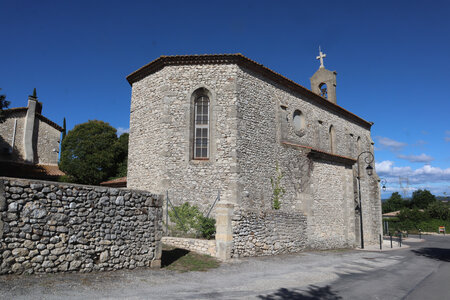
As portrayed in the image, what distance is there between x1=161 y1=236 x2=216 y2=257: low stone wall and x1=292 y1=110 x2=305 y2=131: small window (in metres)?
10.2

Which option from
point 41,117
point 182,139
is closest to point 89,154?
point 41,117

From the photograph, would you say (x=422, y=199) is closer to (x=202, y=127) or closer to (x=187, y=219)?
(x=202, y=127)

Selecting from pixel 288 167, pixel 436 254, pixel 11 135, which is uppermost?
pixel 11 135

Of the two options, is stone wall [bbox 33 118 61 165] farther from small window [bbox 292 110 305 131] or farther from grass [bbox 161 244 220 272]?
small window [bbox 292 110 305 131]

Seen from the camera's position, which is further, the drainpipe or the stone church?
the drainpipe

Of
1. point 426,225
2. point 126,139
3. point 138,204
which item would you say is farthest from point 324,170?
point 426,225

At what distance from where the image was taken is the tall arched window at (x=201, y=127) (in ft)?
46.5

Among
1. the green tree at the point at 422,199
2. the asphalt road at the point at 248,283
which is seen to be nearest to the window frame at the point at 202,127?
the asphalt road at the point at 248,283

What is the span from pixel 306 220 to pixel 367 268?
396cm

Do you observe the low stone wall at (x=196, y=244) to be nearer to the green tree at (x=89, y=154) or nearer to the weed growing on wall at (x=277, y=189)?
the weed growing on wall at (x=277, y=189)

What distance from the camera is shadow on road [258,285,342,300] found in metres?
6.21

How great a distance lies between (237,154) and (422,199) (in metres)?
69.9

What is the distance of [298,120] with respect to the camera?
18.6 metres

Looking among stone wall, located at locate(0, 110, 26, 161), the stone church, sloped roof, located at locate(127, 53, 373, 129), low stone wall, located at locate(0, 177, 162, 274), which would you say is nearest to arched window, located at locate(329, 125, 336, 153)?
the stone church
